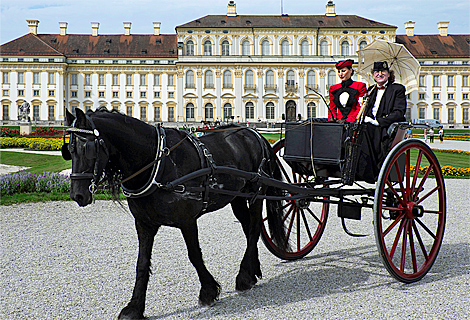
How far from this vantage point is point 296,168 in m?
4.34

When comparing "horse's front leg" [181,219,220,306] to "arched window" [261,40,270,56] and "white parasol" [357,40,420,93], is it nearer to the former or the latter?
"white parasol" [357,40,420,93]

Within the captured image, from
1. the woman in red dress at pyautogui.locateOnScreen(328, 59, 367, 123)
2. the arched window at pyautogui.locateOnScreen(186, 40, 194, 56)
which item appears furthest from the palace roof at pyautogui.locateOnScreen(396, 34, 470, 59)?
the woman in red dress at pyautogui.locateOnScreen(328, 59, 367, 123)

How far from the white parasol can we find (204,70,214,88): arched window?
156 feet

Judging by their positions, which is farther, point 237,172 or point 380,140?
→ point 380,140

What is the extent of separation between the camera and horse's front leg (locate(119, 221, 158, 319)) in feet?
9.93

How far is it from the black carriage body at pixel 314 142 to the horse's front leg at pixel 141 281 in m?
1.54

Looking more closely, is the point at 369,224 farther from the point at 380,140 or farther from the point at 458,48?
the point at 458,48

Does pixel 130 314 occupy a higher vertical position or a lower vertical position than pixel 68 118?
lower

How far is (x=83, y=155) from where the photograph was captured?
2.67m

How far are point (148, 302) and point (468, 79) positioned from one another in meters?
58.5

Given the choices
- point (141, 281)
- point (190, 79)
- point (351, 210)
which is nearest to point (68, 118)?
point (141, 281)

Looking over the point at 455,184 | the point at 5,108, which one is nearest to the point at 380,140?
the point at 455,184

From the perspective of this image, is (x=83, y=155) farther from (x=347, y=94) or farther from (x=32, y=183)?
(x=32, y=183)

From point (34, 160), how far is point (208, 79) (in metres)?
38.4
